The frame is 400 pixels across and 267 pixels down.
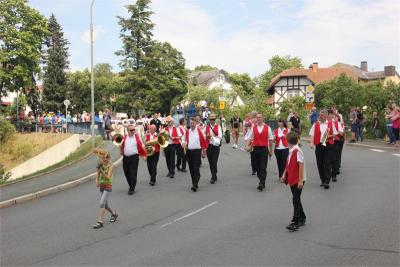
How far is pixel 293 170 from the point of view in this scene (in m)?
9.40

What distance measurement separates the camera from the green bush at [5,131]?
109 ft

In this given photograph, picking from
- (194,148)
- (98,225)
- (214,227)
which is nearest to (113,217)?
(98,225)

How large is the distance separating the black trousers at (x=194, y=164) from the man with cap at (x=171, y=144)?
2.78 metres

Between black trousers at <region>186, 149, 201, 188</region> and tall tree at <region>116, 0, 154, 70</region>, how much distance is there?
5419 centimetres

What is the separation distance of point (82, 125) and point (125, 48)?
112 feet

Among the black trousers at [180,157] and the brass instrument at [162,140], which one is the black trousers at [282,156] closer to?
the brass instrument at [162,140]

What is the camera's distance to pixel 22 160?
31406mm

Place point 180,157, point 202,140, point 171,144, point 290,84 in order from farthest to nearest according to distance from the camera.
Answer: point 290,84, point 180,157, point 171,144, point 202,140

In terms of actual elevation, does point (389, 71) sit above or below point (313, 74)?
above

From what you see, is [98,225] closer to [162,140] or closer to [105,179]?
[105,179]

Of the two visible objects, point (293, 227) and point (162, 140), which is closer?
point (293, 227)

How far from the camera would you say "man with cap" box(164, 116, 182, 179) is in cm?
1688

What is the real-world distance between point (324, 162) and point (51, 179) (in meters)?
9.09

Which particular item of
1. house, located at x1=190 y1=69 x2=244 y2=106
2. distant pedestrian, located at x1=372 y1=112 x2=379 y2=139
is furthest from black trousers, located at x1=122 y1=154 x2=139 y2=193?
house, located at x1=190 y1=69 x2=244 y2=106
